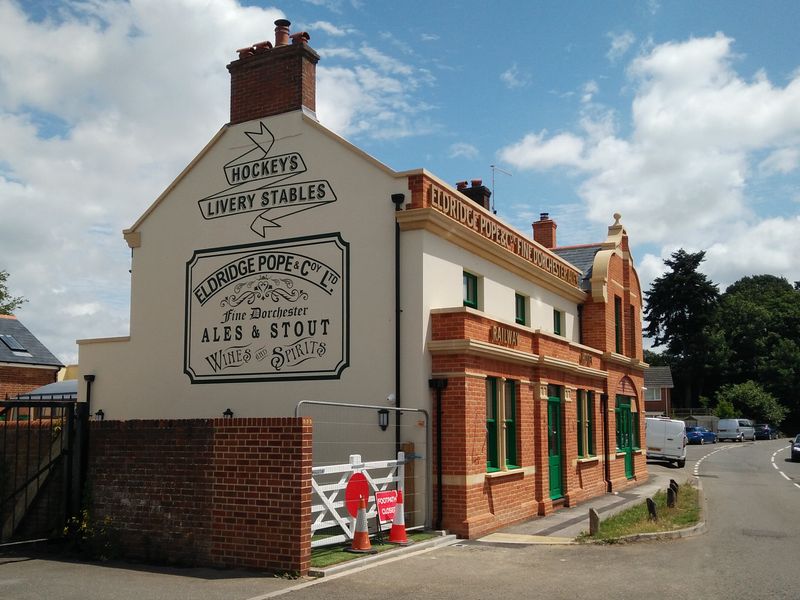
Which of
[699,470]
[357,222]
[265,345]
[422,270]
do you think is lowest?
[699,470]

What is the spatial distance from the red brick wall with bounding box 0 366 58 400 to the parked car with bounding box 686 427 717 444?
44.1m

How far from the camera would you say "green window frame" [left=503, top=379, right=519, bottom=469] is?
16.7 metres

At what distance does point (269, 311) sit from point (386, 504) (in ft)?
16.9

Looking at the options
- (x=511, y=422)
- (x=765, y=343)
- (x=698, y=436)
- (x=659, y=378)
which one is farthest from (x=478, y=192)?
(x=765, y=343)

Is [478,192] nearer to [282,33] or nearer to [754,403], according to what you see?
[282,33]

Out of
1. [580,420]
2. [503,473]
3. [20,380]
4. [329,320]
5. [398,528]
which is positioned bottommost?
[398,528]

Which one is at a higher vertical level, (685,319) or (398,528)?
(685,319)

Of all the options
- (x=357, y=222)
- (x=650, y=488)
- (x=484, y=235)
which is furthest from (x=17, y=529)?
(x=650, y=488)

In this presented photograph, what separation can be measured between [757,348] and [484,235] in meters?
74.4

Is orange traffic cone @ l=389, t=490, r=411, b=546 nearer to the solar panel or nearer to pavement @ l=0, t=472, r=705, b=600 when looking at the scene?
pavement @ l=0, t=472, r=705, b=600

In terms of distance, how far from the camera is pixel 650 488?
24984 millimetres

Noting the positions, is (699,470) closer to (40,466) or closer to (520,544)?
(520,544)

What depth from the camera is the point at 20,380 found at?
3127 cm

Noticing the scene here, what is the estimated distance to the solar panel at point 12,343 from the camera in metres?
32.0
